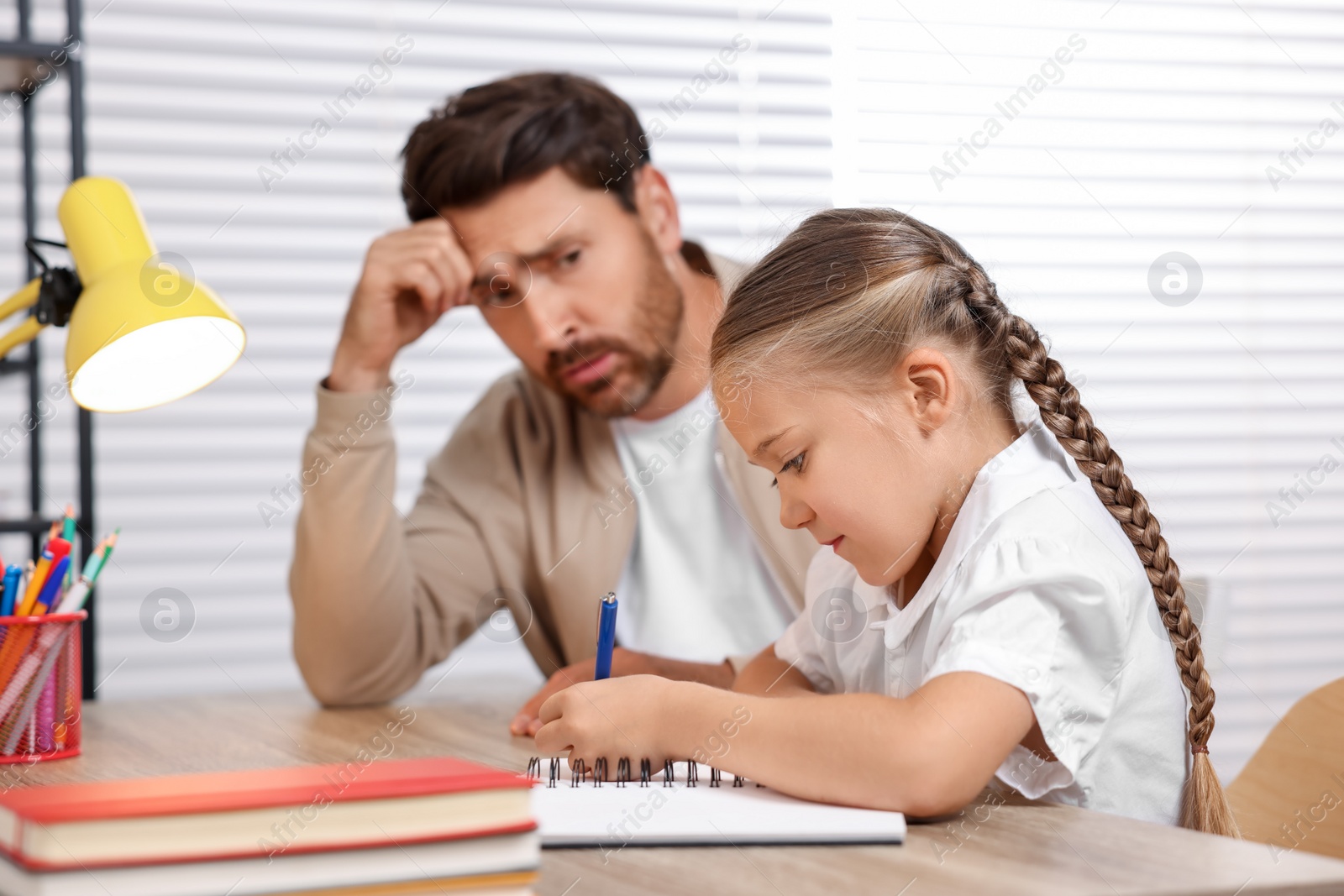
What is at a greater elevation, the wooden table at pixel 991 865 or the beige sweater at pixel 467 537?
the wooden table at pixel 991 865

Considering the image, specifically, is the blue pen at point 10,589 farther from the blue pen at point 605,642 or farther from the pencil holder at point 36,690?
the blue pen at point 605,642

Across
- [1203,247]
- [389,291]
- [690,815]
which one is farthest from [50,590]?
[1203,247]

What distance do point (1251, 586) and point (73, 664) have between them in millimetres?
2092

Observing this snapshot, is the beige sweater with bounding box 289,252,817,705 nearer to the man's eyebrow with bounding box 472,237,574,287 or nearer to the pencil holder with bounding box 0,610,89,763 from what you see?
the man's eyebrow with bounding box 472,237,574,287

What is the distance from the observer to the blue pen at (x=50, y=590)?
1.02m

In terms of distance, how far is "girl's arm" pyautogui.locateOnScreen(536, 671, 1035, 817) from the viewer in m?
0.69

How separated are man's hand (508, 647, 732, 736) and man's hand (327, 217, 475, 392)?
436 millimetres

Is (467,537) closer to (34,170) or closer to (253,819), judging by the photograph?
(34,170)

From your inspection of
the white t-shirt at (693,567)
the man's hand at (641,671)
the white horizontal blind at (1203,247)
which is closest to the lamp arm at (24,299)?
the man's hand at (641,671)

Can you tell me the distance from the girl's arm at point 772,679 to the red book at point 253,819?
0.49 metres

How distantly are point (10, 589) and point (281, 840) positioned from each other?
625mm

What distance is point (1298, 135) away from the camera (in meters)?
2.39

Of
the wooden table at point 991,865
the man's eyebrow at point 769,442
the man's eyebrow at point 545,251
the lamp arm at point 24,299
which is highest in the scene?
the man's eyebrow at point 545,251

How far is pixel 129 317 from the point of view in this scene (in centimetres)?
97
